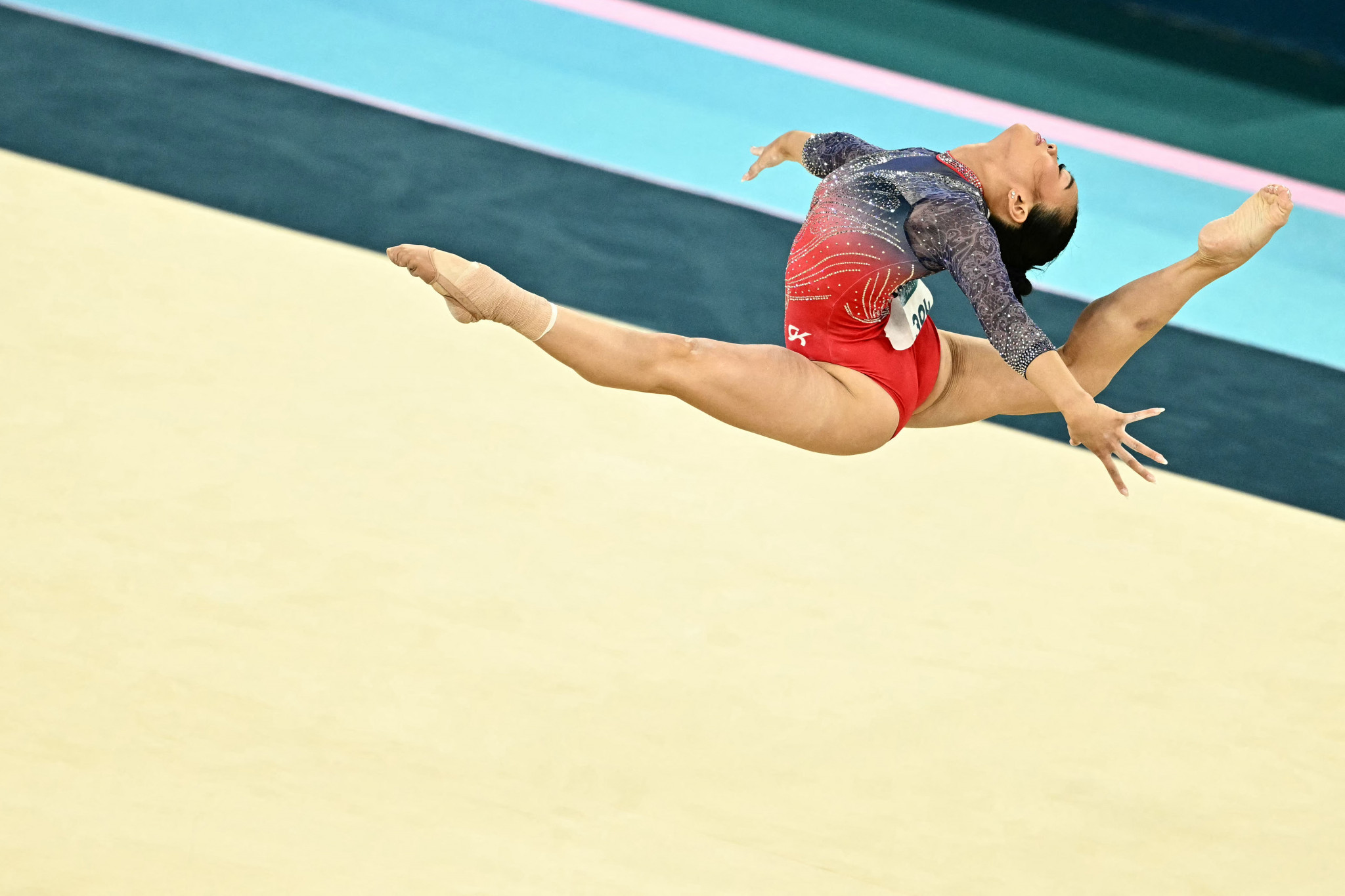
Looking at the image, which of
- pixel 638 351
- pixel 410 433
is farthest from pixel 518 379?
pixel 638 351

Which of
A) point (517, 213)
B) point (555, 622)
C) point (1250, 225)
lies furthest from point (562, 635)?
point (517, 213)

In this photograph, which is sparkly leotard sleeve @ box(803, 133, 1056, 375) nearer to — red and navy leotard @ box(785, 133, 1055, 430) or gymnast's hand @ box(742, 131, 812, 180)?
red and navy leotard @ box(785, 133, 1055, 430)

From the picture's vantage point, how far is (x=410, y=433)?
3355 millimetres

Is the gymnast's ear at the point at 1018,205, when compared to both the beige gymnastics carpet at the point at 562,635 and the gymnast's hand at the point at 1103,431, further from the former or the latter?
the beige gymnastics carpet at the point at 562,635

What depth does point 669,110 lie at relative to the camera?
566 centimetres

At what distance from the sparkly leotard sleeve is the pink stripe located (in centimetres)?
374

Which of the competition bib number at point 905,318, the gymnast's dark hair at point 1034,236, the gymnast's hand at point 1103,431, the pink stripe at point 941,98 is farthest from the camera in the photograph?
the pink stripe at point 941,98

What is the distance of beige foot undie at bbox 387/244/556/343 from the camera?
237cm

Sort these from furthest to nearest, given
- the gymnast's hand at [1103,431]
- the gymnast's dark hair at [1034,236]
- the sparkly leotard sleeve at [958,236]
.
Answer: the gymnast's dark hair at [1034,236] < the sparkly leotard sleeve at [958,236] < the gymnast's hand at [1103,431]

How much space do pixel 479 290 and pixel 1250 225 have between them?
1425mm

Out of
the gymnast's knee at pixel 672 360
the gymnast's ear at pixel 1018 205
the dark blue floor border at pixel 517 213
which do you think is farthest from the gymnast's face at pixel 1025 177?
the dark blue floor border at pixel 517 213

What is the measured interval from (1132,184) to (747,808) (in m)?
4.14

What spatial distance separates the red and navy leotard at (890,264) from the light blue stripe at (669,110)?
2.43m

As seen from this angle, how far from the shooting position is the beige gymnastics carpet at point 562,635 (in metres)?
2.45
